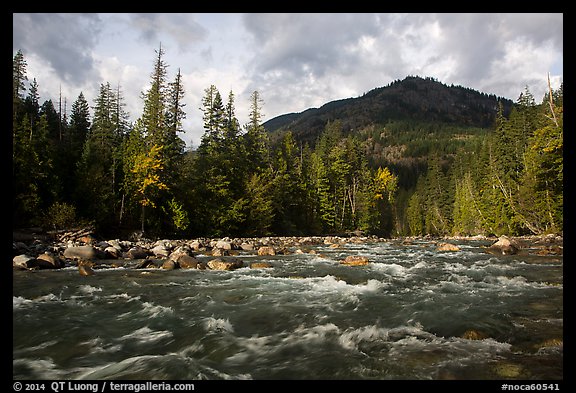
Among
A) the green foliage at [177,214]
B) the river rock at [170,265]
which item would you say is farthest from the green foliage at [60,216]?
the river rock at [170,265]

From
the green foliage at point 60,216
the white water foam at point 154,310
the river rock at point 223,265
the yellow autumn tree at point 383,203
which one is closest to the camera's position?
the white water foam at point 154,310

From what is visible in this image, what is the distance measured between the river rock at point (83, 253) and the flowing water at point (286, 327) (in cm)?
456

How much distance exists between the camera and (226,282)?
473 inches

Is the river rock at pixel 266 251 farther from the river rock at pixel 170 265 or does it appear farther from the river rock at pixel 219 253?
the river rock at pixel 170 265

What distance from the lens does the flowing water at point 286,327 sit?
17.3ft

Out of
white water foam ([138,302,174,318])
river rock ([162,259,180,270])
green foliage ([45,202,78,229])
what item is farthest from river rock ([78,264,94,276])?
green foliage ([45,202,78,229])

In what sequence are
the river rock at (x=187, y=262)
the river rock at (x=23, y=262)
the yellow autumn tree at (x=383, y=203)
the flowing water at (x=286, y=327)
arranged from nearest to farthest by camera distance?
the flowing water at (x=286, y=327), the river rock at (x=23, y=262), the river rock at (x=187, y=262), the yellow autumn tree at (x=383, y=203)

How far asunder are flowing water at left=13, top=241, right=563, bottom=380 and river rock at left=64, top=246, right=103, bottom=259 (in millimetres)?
4563

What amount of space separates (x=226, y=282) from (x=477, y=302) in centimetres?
822

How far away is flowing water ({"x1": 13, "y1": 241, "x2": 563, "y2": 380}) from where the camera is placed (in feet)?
17.3

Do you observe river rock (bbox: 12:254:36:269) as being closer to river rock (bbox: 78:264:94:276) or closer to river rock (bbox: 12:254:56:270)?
river rock (bbox: 12:254:56:270)

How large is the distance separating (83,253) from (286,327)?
592 inches

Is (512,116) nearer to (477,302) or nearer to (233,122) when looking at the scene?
(233,122)

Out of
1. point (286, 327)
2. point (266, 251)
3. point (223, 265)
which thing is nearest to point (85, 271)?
point (223, 265)
